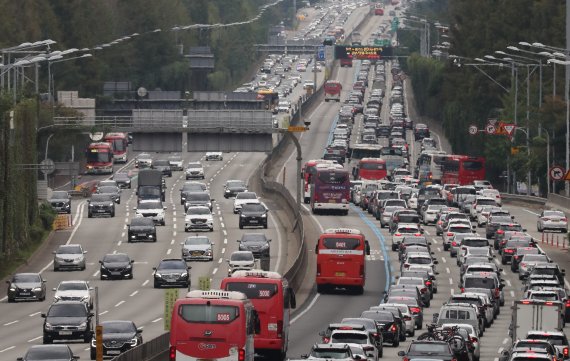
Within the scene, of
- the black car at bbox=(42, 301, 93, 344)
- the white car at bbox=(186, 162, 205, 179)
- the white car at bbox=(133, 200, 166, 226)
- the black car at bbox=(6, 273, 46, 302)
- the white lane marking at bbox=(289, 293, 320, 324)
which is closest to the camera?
the black car at bbox=(42, 301, 93, 344)

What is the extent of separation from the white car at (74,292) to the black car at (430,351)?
2381cm

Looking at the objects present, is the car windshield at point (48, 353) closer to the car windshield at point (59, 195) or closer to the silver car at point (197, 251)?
the silver car at point (197, 251)

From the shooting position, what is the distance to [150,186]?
427 feet

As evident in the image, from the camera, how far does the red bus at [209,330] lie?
46.3m

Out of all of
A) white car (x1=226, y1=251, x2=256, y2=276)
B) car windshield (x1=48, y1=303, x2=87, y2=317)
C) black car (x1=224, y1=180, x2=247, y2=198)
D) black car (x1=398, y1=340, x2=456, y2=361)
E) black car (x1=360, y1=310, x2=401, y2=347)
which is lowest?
black car (x1=224, y1=180, x2=247, y2=198)

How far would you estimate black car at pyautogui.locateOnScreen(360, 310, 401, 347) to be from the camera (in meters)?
65.8

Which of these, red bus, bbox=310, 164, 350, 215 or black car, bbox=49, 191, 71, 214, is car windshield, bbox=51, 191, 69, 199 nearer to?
black car, bbox=49, 191, 71, 214

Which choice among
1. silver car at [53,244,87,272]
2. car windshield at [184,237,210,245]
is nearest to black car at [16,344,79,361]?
silver car at [53,244,87,272]

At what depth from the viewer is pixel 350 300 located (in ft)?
274

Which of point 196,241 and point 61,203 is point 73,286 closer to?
point 196,241

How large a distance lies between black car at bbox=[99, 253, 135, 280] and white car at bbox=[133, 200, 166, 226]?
78.1 ft

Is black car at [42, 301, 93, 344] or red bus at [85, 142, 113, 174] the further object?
red bus at [85, 142, 113, 174]

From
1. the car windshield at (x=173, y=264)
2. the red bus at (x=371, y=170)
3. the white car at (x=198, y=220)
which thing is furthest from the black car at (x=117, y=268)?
the red bus at (x=371, y=170)

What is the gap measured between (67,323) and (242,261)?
79.2 feet
